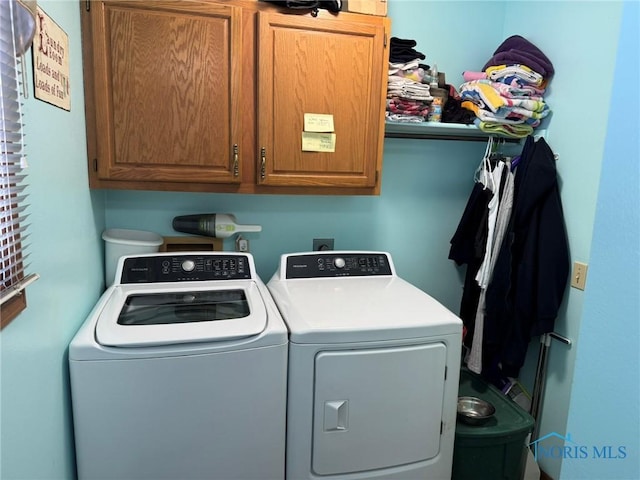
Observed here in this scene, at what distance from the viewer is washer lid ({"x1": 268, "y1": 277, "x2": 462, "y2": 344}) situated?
1412mm

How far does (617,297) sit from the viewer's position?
2.39ft

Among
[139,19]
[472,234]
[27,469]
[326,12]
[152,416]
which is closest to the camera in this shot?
[27,469]

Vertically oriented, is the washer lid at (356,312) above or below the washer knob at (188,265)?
below

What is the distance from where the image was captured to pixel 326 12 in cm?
175

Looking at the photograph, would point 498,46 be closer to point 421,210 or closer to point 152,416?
point 421,210

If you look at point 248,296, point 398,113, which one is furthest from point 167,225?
point 398,113

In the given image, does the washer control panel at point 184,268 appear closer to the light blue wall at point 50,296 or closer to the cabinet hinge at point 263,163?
the light blue wall at point 50,296

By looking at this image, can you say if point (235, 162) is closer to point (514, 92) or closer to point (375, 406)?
point (375, 406)

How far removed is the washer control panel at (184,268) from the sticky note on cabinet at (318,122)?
0.64 m

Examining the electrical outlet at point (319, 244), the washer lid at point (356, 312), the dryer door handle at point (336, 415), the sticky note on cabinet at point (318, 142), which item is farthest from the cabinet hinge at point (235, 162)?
the dryer door handle at point (336, 415)

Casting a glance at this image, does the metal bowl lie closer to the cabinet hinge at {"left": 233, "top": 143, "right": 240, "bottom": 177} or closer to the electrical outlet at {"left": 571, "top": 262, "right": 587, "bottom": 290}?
the electrical outlet at {"left": 571, "top": 262, "right": 587, "bottom": 290}

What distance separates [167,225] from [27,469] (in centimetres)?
122

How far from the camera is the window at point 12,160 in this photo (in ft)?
2.83

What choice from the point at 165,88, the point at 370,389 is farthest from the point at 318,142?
the point at 370,389
